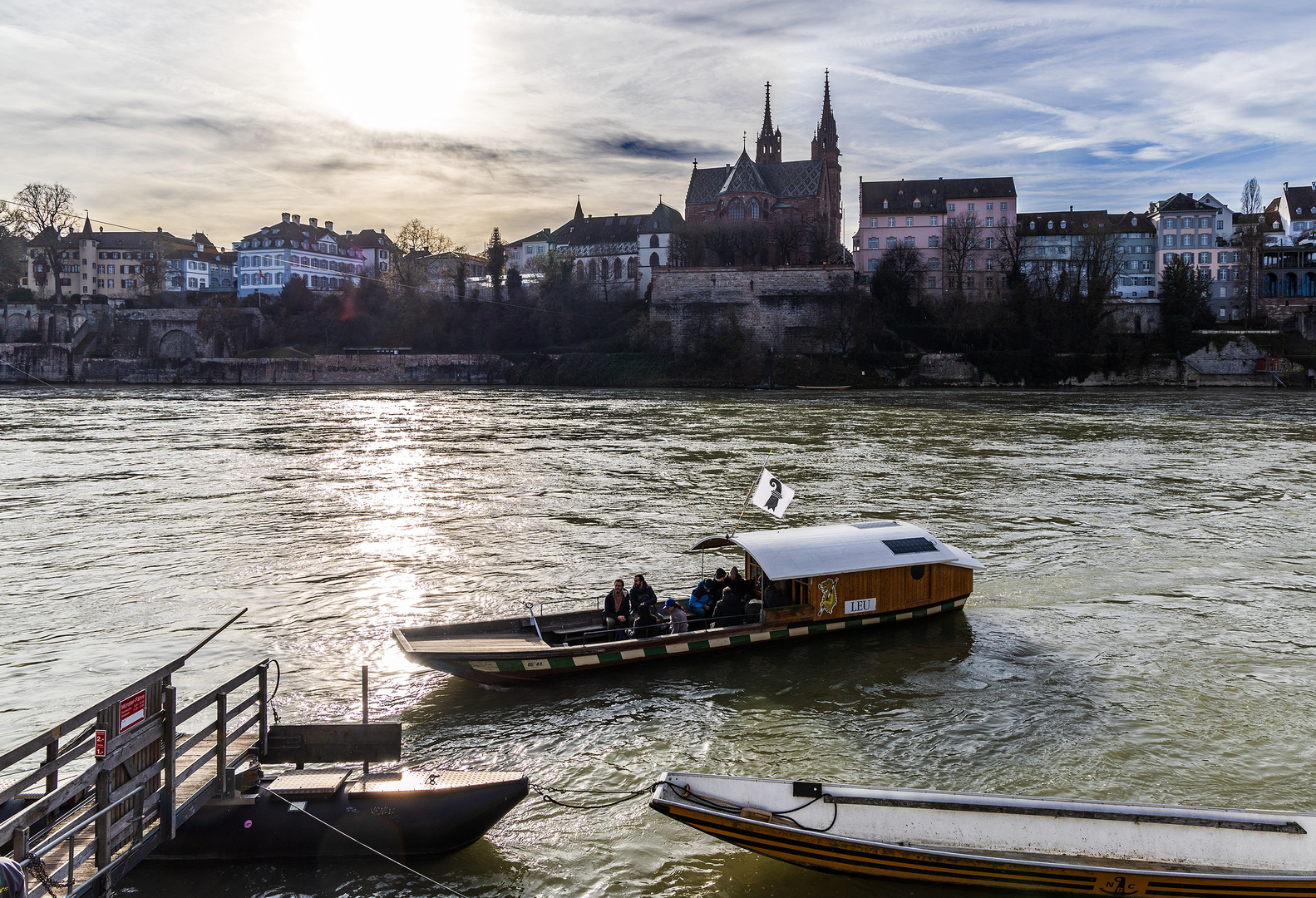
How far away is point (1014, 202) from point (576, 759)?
99.1 meters

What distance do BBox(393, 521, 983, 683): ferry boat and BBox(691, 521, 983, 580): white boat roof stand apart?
17mm

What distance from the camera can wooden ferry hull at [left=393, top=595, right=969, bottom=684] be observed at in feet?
38.1

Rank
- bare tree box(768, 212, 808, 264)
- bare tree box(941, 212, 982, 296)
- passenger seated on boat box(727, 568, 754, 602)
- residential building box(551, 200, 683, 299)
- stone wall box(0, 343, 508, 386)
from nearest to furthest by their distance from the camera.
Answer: passenger seated on boat box(727, 568, 754, 602) → bare tree box(941, 212, 982, 296) → bare tree box(768, 212, 808, 264) → stone wall box(0, 343, 508, 386) → residential building box(551, 200, 683, 299)

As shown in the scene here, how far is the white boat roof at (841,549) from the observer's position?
13664mm

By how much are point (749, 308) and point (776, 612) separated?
253 feet

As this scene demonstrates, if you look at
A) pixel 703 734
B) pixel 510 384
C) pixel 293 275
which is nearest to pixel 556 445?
pixel 703 734

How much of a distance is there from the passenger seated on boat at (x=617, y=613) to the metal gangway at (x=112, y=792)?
5642 millimetres

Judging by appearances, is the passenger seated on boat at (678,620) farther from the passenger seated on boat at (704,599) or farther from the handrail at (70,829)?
the handrail at (70,829)

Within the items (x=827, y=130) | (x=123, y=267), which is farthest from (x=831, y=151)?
(x=123, y=267)

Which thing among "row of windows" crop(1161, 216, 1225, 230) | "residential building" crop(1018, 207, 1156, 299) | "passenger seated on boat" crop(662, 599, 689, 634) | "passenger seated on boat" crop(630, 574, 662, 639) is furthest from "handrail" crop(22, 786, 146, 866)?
"row of windows" crop(1161, 216, 1225, 230)

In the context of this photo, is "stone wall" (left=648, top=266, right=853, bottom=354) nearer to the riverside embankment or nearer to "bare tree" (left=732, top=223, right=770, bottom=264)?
the riverside embankment

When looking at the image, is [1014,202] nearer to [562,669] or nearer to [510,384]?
[510,384]

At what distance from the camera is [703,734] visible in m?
11.1

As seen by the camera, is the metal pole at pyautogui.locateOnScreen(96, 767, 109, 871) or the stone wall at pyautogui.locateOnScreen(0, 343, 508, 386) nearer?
the metal pole at pyautogui.locateOnScreen(96, 767, 109, 871)
